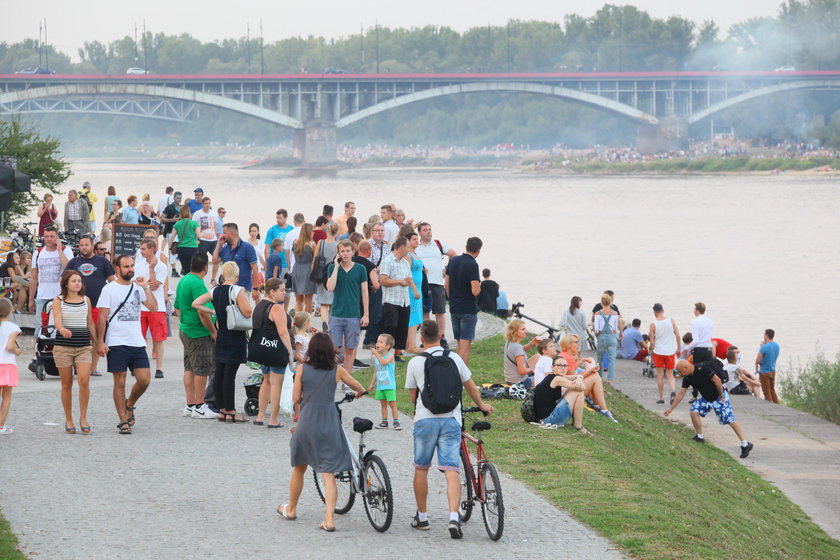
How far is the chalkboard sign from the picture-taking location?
20.3 metres

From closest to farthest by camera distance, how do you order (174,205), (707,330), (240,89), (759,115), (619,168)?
(707,330)
(174,205)
(240,89)
(619,168)
(759,115)

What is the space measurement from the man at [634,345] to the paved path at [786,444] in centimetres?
137

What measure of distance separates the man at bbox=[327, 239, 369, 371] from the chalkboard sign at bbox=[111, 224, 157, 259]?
26.6 feet

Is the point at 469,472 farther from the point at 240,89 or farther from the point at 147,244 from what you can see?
the point at 240,89

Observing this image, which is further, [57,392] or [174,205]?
[174,205]

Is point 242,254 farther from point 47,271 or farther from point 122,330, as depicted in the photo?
point 122,330

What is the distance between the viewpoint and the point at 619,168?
385 ft

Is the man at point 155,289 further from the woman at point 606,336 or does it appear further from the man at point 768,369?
the man at point 768,369

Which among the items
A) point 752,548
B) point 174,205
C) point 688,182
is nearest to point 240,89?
point 688,182

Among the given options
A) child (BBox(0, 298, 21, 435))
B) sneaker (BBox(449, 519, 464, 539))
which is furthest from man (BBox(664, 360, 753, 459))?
child (BBox(0, 298, 21, 435))

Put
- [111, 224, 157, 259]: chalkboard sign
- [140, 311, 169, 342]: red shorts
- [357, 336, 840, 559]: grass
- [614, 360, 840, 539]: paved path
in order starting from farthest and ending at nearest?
[111, 224, 157, 259]: chalkboard sign < [140, 311, 169, 342]: red shorts < [614, 360, 840, 539]: paved path < [357, 336, 840, 559]: grass

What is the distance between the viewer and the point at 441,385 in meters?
8.16

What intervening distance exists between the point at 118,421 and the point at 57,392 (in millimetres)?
1618

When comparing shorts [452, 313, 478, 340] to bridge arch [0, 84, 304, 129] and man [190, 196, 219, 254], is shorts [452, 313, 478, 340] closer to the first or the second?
man [190, 196, 219, 254]
